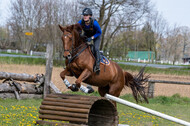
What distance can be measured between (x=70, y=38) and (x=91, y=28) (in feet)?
2.50

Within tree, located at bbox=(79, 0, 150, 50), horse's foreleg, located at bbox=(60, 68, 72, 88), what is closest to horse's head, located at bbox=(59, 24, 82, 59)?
horse's foreleg, located at bbox=(60, 68, 72, 88)

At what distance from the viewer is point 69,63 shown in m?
5.30

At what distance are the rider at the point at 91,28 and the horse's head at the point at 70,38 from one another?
243mm

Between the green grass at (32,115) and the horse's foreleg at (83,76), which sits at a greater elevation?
the horse's foreleg at (83,76)

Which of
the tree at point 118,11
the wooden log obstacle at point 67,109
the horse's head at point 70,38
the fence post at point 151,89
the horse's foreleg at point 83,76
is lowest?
the fence post at point 151,89

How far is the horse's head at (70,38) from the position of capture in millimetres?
5000

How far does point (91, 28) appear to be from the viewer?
18.6 ft

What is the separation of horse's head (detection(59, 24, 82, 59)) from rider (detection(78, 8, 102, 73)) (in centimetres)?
24

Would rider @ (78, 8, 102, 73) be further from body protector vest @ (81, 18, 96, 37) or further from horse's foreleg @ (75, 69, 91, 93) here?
horse's foreleg @ (75, 69, 91, 93)

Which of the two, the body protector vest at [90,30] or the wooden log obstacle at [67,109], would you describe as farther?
the body protector vest at [90,30]

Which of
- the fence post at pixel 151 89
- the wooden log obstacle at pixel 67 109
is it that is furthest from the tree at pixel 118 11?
the wooden log obstacle at pixel 67 109

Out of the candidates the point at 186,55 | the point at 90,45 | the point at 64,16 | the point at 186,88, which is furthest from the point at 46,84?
the point at 186,55

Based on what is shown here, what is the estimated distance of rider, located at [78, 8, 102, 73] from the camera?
17.7 feet

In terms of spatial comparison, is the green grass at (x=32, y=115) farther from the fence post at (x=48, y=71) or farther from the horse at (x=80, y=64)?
the horse at (x=80, y=64)
